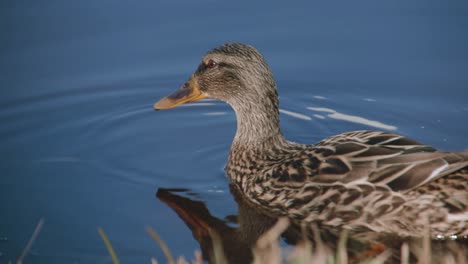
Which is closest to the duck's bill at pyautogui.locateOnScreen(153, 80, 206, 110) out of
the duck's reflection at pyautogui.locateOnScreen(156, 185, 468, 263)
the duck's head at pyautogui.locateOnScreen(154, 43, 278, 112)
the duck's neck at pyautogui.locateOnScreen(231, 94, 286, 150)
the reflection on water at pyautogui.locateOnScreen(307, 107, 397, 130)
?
the duck's head at pyautogui.locateOnScreen(154, 43, 278, 112)

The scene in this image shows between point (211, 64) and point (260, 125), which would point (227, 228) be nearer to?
point (260, 125)

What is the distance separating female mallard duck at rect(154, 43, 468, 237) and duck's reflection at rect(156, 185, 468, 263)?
109 millimetres

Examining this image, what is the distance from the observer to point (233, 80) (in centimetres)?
816

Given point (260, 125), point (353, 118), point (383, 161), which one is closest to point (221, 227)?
point (260, 125)

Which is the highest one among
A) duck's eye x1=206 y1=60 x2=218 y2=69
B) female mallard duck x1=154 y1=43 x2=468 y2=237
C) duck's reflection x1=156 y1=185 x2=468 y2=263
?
duck's eye x1=206 y1=60 x2=218 y2=69

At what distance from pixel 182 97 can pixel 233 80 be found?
56cm

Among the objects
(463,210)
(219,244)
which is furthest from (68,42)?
(463,210)

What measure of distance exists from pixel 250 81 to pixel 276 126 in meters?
0.50

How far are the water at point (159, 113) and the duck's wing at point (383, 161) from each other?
40.8 inches

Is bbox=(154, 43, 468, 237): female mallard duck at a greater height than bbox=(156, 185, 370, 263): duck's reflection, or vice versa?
bbox=(154, 43, 468, 237): female mallard duck

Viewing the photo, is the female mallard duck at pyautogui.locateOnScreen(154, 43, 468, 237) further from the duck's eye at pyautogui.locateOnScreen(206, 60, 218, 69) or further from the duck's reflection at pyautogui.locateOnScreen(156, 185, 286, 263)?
the duck's reflection at pyautogui.locateOnScreen(156, 185, 286, 263)

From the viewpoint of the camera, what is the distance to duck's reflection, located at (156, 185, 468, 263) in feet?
21.9

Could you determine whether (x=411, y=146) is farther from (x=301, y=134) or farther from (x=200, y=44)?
(x=200, y=44)

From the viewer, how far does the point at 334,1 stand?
35.8 ft
